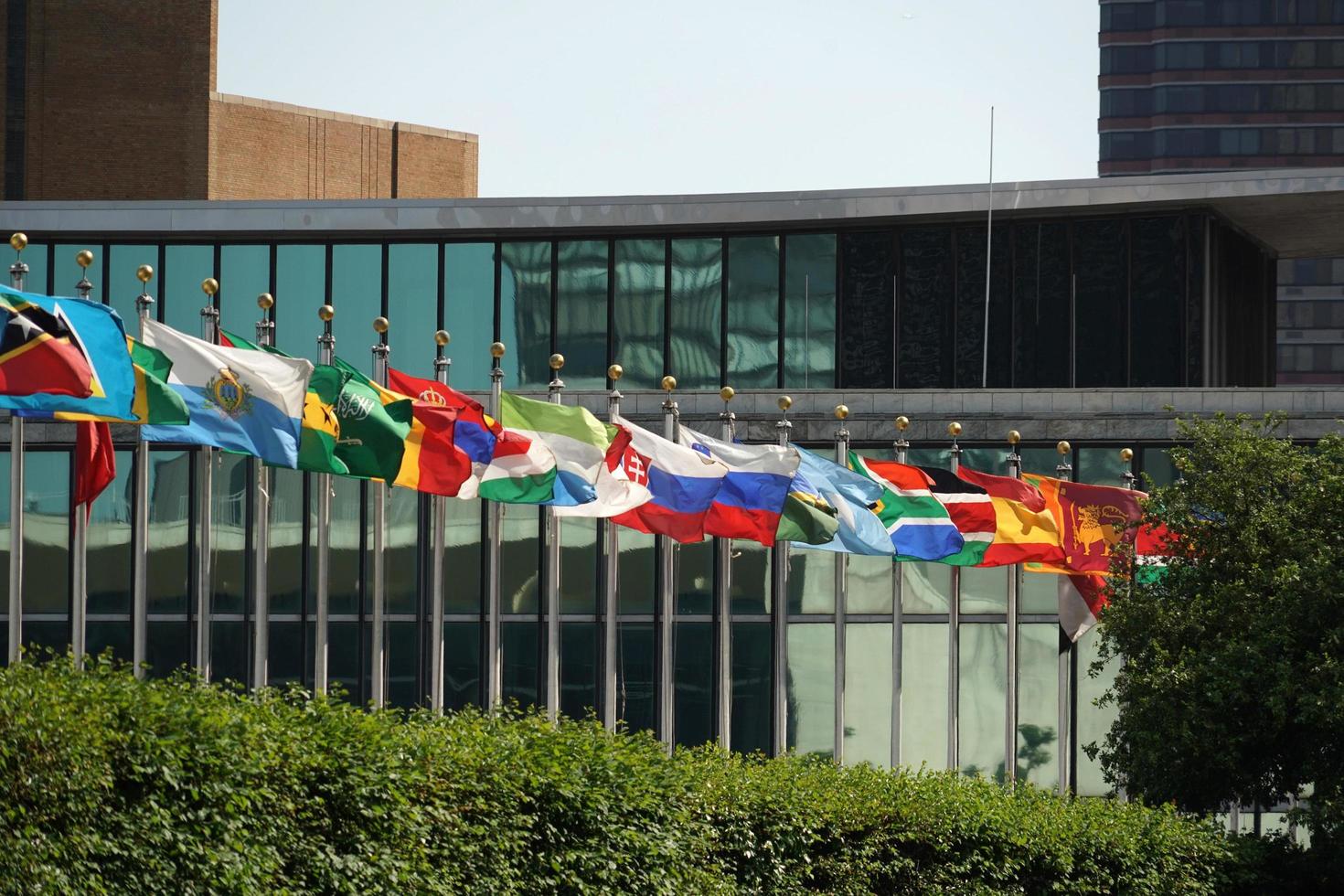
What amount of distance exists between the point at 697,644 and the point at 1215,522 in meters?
14.0

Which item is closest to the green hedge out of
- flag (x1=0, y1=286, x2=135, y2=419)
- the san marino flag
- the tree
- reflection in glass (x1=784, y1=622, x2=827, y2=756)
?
the tree

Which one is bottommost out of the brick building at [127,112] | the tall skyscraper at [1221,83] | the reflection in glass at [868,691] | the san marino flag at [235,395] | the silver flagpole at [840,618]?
the reflection in glass at [868,691]

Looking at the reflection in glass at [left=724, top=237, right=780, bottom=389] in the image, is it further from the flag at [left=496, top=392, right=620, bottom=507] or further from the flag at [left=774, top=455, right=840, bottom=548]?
the flag at [left=496, top=392, right=620, bottom=507]

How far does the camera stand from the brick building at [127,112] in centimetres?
5891

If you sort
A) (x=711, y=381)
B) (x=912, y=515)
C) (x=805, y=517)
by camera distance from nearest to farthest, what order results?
(x=805, y=517) → (x=912, y=515) → (x=711, y=381)

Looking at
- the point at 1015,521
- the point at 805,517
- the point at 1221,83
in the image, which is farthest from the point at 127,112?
the point at 1221,83

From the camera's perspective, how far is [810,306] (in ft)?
145

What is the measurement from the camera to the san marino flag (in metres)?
22.1

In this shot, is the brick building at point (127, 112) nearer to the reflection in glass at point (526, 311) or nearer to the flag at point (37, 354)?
the reflection in glass at point (526, 311)

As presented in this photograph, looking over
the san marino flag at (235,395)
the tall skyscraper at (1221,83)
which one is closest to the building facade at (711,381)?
the san marino flag at (235,395)

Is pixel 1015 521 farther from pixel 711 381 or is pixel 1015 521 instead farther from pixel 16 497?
pixel 16 497

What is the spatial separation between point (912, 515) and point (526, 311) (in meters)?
16.5

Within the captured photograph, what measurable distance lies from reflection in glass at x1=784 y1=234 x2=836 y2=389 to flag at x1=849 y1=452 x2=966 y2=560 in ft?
47.9

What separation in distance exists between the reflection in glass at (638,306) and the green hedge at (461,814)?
1969 centimetres
